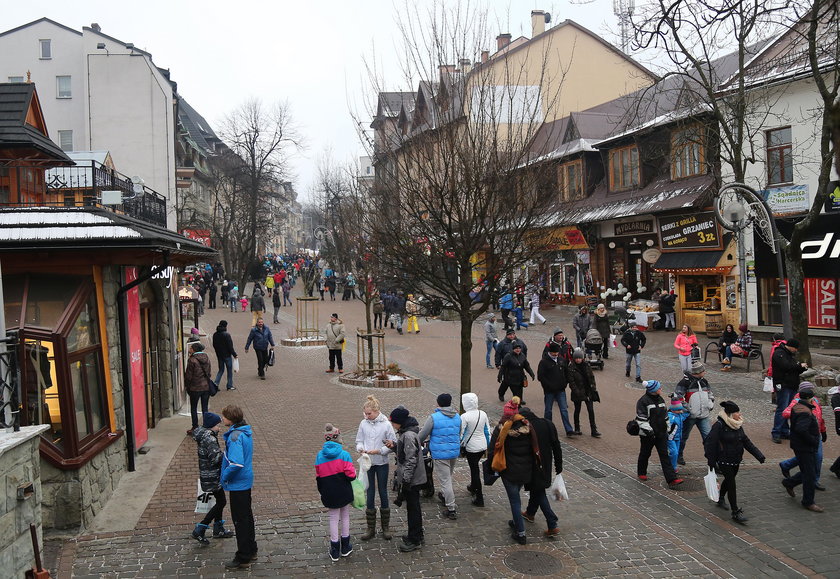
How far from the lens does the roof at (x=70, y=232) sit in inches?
316

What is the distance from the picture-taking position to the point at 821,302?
20547 millimetres

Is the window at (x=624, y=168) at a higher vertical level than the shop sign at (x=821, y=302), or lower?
higher

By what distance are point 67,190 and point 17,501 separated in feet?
22.5

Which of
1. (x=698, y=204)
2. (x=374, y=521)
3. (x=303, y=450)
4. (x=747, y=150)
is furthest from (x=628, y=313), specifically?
(x=374, y=521)

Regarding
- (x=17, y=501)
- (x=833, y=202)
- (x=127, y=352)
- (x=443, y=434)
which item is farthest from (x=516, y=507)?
(x=833, y=202)

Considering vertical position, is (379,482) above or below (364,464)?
below

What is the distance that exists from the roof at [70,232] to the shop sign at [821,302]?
18.6 meters

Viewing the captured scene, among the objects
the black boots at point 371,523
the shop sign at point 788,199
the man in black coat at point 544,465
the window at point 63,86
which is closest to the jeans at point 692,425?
the man in black coat at point 544,465

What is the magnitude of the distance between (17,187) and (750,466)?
11.3m

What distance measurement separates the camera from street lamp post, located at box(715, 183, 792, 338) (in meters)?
15.0

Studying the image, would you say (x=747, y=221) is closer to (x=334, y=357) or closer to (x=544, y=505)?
(x=334, y=357)

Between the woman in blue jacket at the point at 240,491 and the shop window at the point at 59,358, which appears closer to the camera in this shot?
the woman in blue jacket at the point at 240,491

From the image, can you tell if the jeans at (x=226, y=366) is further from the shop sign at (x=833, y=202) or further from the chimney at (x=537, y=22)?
the chimney at (x=537, y=22)

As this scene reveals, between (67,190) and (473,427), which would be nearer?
(473,427)
